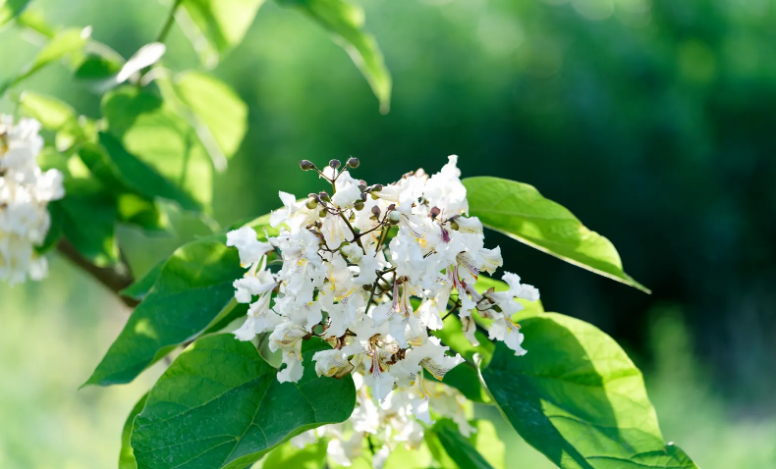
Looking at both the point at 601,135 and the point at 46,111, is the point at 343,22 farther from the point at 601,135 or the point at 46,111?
the point at 601,135

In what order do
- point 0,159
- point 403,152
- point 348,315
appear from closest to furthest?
point 348,315, point 0,159, point 403,152

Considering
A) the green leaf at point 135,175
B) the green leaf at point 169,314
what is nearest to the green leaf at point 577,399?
the green leaf at point 169,314

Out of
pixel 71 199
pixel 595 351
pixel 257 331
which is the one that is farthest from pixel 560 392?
pixel 71 199

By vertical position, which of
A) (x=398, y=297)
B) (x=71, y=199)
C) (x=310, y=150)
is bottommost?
(x=310, y=150)

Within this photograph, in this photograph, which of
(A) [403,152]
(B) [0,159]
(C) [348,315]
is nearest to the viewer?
(C) [348,315]

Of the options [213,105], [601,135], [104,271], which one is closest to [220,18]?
[213,105]

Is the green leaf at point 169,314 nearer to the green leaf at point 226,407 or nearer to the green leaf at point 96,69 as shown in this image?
the green leaf at point 226,407

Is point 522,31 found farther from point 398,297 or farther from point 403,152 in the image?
point 398,297

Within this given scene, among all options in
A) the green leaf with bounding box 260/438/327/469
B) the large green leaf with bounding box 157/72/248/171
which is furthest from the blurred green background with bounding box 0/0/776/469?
the green leaf with bounding box 260/438/327/469

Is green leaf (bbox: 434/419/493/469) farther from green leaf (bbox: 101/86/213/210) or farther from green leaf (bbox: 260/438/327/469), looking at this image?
green leaf (bbox: 101/86/213/210)
